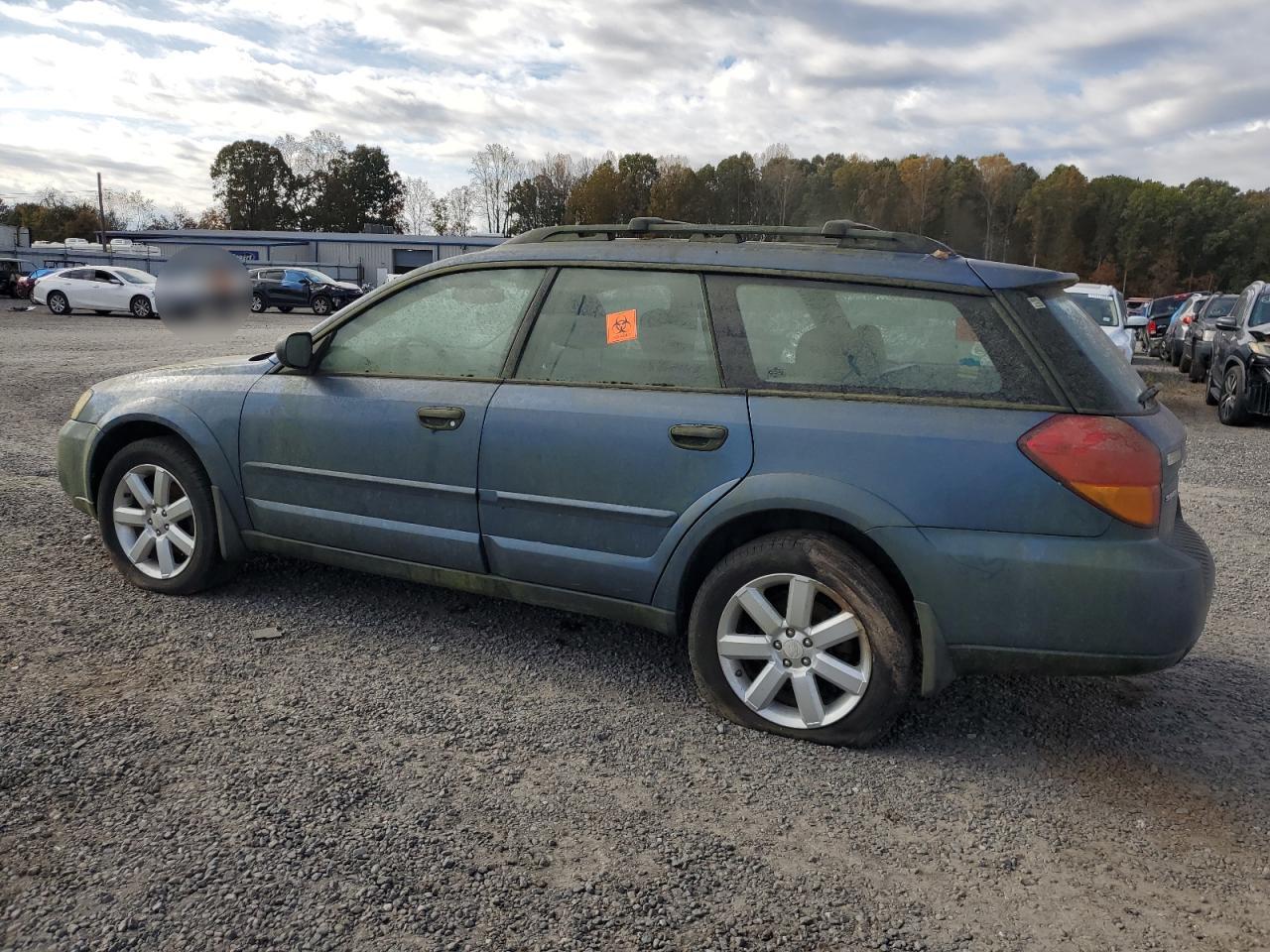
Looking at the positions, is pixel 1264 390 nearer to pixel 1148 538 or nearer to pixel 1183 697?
pixel 1183 697

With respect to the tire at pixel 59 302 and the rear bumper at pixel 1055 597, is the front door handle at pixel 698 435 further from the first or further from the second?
the tire at pixel 59 302

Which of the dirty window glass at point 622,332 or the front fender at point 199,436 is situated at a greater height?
the dirty window glass at point 622,332

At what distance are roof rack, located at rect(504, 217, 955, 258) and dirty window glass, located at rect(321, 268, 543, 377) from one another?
0.93 ft

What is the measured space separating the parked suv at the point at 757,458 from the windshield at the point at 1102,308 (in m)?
10.7

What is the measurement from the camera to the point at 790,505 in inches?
123

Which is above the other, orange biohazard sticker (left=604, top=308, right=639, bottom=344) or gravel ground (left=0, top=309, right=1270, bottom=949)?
orange biohazard sticker (left=604, top=308, right=639, bottom=344)

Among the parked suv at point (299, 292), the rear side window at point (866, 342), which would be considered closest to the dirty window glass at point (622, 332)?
the rear side window at point (866, 342)

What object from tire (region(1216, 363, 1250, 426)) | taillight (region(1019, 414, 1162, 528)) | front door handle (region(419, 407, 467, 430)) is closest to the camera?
taillight (region(1019, 414, 1162, 528))

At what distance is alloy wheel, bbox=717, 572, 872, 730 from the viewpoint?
313 centimetres

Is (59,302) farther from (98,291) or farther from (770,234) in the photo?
(770,234)

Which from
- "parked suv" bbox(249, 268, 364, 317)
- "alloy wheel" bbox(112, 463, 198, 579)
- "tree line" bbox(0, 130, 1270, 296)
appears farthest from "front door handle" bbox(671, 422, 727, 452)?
"tree line" bbox(0, 130, 1270, 296)

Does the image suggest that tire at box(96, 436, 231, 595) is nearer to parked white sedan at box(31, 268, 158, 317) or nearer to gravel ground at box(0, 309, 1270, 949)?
gravel ground at box(0, 309, 1270, 949)

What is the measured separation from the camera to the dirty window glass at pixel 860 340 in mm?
3105

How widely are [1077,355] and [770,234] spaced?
1.16 metres
